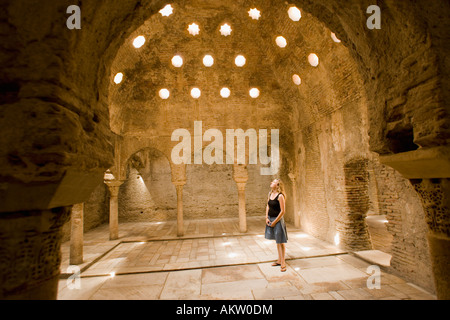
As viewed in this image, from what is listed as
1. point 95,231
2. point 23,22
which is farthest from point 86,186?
point 95,231

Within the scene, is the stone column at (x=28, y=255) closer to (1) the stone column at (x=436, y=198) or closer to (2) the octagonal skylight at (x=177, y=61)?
(1) the stone column at (x=436, y=198)

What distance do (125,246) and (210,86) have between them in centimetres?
688

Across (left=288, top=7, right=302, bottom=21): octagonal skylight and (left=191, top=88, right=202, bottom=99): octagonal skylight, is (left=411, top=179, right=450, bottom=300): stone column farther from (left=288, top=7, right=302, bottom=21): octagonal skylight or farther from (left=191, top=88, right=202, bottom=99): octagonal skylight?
(left=191, top=88, right=202, bottom=99): octagonal skylight

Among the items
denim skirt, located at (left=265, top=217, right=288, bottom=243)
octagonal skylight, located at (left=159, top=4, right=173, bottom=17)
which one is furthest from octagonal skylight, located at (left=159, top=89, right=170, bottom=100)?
denim skirt, located at (left=265, top=217, right=288, bottom=243)

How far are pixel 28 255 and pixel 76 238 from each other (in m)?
5.15

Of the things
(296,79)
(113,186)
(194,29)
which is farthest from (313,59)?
(113,186)

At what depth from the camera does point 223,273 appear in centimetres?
492

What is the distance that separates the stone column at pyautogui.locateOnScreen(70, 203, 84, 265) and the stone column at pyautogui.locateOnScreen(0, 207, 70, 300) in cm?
484

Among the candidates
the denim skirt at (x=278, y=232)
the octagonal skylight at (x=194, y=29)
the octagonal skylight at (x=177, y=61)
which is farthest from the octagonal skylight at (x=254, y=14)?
the denim skirt at (x=278, y=232)

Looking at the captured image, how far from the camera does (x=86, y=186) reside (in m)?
1.92

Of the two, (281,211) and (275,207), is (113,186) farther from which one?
(281,211)

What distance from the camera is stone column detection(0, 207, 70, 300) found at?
1434mm

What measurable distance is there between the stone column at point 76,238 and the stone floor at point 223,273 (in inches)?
8.9
